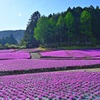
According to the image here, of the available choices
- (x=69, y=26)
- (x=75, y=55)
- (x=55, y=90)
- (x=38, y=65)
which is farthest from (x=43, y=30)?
(x=55, y=90)

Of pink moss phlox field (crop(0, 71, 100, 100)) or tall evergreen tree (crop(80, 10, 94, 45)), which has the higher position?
tall evergreen tree (crop(80, 10, 94, 45))

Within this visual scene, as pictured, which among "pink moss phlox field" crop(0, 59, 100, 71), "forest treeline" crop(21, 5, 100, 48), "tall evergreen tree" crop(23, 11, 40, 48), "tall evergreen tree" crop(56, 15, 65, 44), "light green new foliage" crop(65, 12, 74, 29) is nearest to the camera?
"pink moss phlox field" crop(0, 59, 100, 71)

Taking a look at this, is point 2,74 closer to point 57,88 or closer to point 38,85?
point 38,85

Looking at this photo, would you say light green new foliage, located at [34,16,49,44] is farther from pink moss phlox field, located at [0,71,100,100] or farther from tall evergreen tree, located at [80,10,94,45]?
pink moss phlox field, located at [0,71,100,100]

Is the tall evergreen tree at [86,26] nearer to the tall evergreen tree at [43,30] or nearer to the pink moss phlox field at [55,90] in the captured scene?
the tall evergreen tree at [43,30]

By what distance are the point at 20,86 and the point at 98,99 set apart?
18.9 feet

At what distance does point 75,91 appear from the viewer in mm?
14344

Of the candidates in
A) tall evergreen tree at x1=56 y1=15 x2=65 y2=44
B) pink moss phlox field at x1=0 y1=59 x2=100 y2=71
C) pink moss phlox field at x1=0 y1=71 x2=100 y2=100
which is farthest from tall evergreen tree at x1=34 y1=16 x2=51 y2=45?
pink moss phlox field at x1=0 y1=71 x2=100 y2=100

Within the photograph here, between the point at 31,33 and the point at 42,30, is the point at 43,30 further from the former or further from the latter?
the point at 31,33

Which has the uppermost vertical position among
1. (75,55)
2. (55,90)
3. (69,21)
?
(69,21)

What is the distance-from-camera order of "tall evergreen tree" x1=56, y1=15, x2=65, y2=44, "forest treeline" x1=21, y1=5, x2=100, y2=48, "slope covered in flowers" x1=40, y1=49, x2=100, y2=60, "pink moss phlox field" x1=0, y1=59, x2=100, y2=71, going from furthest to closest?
"tall evergreen tree" x1=56, y1=15, x2=65, y2=44 → "forest treeline" x1=21, y1=5, x2=100, y2=48 → "slope covered in flowers" x1=40, y1=49, x2=100, y2=60 → "pink moss phlox field" x1=0, y1=59, x2=100, y2=71

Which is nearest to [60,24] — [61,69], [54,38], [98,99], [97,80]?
[54,38]

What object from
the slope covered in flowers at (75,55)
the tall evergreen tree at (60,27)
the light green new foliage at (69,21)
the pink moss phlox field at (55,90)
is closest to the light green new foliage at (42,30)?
the tall evergreen tree at (60,27)

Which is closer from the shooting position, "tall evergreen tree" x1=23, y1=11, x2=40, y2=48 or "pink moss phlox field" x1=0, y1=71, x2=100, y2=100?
"pink moss phlox field" x1=0, y1=71, x2=100, y2=100
